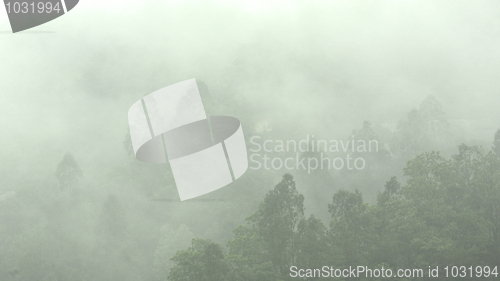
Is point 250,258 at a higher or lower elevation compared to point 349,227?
lower

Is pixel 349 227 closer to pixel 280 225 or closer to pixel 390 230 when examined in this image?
pixel 390 230

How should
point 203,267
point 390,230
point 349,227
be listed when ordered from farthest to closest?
point 390,230
point 349,227
point 203,267

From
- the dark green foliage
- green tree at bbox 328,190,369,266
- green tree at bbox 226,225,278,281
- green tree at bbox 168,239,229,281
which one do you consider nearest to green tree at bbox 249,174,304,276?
the dark green foliage

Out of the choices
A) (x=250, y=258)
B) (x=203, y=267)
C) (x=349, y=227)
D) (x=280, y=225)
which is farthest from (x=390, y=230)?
(x=203, y=267)

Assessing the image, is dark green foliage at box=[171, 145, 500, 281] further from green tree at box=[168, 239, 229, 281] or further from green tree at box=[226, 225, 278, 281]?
green tree at box=[168, 239, 229, 281]

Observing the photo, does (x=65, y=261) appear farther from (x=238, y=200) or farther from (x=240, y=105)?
(x=240, y=105)

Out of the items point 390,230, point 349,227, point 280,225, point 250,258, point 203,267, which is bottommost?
point 250,258

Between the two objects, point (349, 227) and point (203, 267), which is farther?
point (349, 227)

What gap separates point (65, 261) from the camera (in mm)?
61344

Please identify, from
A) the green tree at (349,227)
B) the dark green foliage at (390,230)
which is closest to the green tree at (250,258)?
the dark green foliage at (390,230)

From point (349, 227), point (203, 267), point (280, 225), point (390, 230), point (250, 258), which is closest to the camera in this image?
point (203, 267)

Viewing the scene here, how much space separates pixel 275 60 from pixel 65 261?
70791mm

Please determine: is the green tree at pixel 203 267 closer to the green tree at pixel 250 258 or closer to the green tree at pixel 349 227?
the green tree at pixel 250 258

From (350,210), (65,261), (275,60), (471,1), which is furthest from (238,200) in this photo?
(471,1)
